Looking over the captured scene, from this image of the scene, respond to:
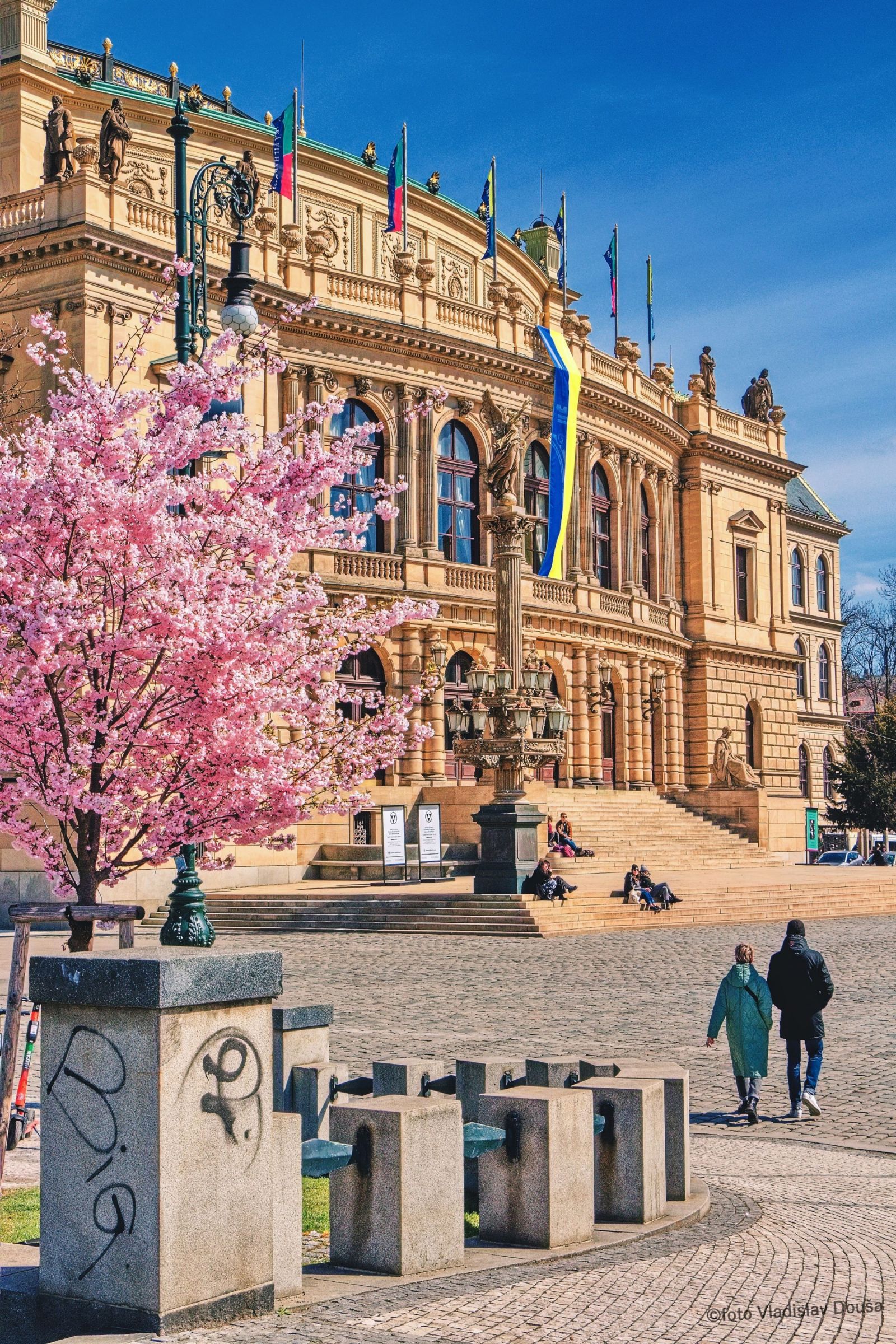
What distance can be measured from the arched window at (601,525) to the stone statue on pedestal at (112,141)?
21.6 meters

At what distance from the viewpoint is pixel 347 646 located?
13008mm

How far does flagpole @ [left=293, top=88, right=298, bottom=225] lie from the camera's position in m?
43.7

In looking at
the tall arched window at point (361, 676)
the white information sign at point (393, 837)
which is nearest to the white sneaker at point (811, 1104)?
the white information sign at point (393, 837)

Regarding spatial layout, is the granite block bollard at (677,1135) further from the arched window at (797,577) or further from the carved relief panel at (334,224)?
the arched window at (797,577)

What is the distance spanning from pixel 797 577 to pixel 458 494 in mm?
42255

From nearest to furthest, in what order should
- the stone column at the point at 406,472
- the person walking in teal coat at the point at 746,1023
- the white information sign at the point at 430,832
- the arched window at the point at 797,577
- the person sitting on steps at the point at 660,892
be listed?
the person walking in teal coat at the point at 746,1023 < the person sitting on steps at the point at 660,892 < the white information sign at the point at 430,832 < the stone column at the point at 406,472 < the arched window at the point at 797,577

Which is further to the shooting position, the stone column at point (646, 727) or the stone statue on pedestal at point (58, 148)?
the stone column at point (646, 727)

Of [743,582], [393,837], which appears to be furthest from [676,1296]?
[743,582]

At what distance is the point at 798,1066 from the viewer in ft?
42.0

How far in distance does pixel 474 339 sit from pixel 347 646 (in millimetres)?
38033

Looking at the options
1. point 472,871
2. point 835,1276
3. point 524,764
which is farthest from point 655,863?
point 835,1276

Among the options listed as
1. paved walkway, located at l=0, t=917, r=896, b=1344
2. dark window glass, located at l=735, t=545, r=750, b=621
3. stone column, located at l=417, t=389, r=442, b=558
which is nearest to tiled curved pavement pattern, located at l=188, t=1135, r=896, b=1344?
paved walkway, located at l=0, t=917, r=896, b=1344

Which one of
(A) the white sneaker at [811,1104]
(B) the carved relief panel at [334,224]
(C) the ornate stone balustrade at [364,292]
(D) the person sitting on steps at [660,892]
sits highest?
(B) the carved relief panel at [334,224]

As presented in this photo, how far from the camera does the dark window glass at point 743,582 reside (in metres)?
65.6
